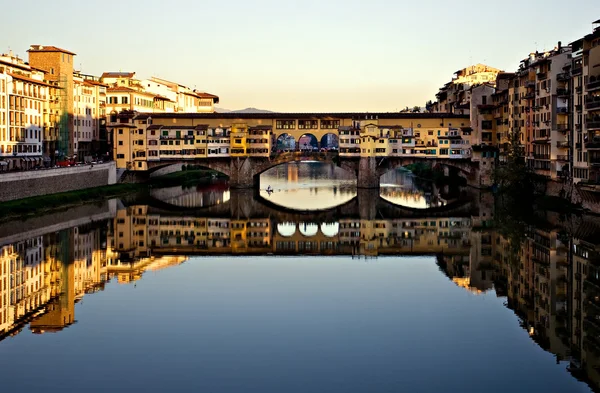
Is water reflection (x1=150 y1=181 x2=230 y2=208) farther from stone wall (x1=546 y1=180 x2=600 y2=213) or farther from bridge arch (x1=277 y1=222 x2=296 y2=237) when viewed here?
stone wall (x1=546 y1=180 x2=600 y2=213)

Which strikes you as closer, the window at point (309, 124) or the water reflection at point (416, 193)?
the water reflection at point (416, 193)

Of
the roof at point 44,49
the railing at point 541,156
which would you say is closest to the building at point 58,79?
the roof at point 44,49

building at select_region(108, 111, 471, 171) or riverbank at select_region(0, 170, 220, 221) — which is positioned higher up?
building at select_region(108, 111, 471, 171)

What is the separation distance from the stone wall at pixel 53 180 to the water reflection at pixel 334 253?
280 centimetres

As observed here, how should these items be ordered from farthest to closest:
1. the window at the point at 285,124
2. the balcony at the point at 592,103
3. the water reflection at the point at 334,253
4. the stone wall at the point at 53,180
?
the window at the point at 285,124, the stone wall at the point at 53,180, the balcony at the point at 592,103, the water reflection at the point at 334,253

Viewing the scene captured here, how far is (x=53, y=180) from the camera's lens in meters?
42.1

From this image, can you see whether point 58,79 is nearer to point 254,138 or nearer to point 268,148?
point 254,138

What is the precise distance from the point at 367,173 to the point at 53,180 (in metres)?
23.2

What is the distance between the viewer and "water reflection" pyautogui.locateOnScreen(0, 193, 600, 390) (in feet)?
60.5

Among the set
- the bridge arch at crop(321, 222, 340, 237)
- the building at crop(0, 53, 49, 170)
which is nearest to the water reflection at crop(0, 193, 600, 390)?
the bridge arch at crop(321, 222, 340, 237)

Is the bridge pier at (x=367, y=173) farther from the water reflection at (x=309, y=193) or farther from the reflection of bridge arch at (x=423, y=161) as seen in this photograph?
the water reflection at (x=309, y=193)

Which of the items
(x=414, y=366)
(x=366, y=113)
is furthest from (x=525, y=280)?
(x=366, y=113)

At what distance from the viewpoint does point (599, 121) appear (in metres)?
34.6

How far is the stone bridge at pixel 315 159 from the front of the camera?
57.4m
